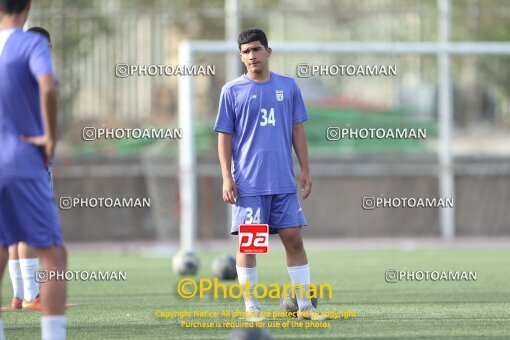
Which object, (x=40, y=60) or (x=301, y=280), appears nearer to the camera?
A: (x=40, y=60)

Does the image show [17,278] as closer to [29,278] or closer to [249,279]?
[29,278]

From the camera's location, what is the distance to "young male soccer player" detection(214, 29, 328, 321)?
29.1ft

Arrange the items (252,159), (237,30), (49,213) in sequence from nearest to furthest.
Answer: (49,213)
(252,159)
(237,30)

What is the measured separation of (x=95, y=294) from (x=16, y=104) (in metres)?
5.73

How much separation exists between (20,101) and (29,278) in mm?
3948

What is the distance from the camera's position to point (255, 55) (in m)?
8.84

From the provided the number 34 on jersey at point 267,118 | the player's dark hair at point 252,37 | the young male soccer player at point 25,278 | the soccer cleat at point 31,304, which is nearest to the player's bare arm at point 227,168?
the number 34 on jersey at point 267,118

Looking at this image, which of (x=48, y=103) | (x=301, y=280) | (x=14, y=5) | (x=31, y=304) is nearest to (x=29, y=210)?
(x=48, y=103)

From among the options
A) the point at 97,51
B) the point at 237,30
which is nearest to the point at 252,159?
the point at 237,30

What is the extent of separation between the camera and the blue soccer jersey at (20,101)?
21.4ft

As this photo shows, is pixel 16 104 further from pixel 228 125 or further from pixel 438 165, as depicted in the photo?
pixel 438 165

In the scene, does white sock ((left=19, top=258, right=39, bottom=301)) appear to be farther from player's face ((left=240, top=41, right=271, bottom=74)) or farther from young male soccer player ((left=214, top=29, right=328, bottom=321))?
player's face ((left=240, top=41, right=271, bottom=74))

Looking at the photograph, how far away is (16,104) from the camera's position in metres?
6.61

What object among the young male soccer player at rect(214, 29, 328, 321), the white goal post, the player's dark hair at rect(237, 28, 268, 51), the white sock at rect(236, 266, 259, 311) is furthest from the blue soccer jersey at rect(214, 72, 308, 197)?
the white goal post
